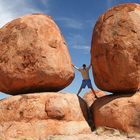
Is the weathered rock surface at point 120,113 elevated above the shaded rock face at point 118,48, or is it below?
below

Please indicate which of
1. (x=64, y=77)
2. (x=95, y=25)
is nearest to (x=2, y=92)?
(x=64, y=77)

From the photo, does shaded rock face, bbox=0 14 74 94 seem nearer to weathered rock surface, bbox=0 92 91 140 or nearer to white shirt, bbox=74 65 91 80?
weathered rock surface, bbox=0 92 91 140

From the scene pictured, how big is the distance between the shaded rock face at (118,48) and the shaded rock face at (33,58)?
36.5 inches

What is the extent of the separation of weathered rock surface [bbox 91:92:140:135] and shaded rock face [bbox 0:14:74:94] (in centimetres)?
121

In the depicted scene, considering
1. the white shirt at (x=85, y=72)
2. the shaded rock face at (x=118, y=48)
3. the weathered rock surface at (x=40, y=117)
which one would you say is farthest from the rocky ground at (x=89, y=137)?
the white shirt at (x=85, y=72)

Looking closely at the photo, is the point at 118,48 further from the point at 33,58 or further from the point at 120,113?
the point at 33,58

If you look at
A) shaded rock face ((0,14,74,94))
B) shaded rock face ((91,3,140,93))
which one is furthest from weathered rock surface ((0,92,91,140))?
shaded rock face ((91,3,140,93))

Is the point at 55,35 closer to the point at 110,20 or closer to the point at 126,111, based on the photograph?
the point at 110,20

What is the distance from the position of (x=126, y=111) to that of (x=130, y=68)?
1028 mm

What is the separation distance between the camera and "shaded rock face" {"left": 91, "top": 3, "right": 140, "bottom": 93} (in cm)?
923

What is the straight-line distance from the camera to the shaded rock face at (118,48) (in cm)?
923

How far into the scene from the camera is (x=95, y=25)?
10039mm

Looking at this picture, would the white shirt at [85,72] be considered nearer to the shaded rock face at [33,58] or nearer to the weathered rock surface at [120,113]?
the shaded rock face at [33,58]

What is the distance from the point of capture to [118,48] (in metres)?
9.23
